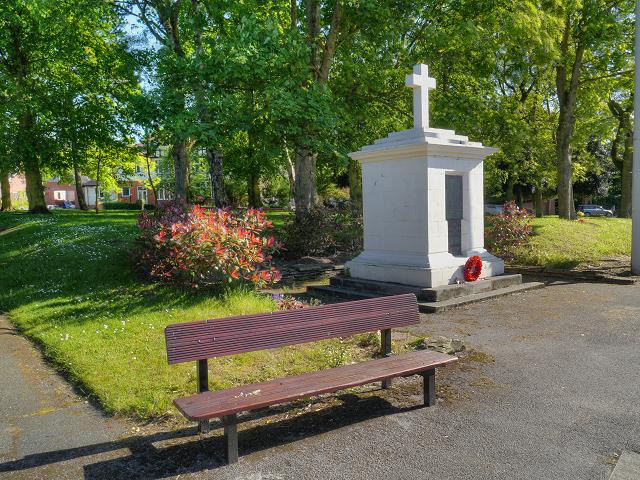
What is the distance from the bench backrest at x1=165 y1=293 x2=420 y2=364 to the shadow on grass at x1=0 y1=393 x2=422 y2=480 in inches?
24.5

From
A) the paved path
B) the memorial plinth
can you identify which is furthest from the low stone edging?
the paved path

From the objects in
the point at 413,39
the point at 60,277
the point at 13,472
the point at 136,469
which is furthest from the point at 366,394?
the point at 413,39

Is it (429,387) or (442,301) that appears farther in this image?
(442,301)

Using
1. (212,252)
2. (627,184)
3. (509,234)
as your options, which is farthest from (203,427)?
(627,184)

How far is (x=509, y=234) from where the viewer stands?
14297 millimetres

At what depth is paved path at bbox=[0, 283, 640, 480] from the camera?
3578mm

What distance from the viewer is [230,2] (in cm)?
1248

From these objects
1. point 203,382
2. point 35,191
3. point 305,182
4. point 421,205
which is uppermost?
point 35,191

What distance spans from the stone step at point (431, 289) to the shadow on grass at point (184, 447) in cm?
440

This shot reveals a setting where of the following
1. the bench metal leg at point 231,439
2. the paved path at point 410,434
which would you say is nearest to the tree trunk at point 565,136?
the paved path at point 410,434

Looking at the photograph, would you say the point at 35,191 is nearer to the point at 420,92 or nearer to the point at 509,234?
the point at 509,234

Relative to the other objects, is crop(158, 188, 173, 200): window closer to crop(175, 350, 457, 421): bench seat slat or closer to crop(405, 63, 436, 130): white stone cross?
crop(405, 63, 436, 130): white stone cross

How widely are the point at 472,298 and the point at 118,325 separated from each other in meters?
5.56

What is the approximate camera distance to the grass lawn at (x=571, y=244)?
13.4 m
